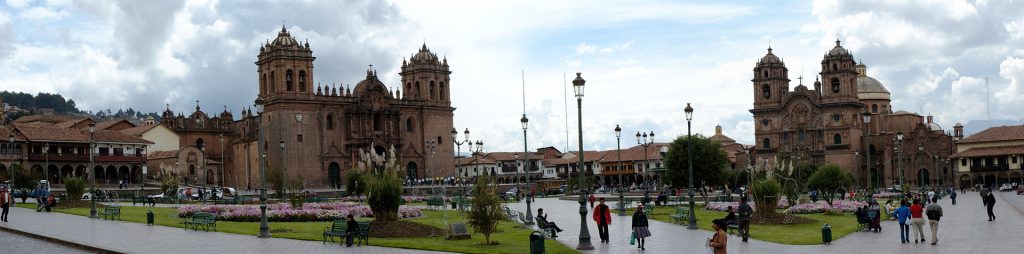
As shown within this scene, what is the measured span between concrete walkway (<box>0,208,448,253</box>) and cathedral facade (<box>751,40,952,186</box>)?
249 ft

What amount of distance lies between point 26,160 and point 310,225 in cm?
5441

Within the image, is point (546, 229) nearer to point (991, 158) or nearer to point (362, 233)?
point (362, 233)

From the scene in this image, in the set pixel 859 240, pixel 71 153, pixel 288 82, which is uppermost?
pixel 288 82

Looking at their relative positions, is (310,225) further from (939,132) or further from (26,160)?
(939,132)

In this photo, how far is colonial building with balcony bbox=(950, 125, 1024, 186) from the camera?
95.4m

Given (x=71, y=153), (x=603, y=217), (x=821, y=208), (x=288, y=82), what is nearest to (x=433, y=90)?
(x=288, y=82)

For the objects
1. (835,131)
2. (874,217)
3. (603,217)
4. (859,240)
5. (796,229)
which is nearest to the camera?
(603,217)

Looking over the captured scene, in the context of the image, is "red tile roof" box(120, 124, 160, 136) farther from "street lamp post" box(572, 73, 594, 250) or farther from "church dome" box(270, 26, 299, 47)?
"street lamp post" box(572, 73, 594, 250)

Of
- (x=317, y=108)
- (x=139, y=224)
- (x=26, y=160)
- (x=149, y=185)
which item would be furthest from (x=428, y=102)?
(x=139, y=224)

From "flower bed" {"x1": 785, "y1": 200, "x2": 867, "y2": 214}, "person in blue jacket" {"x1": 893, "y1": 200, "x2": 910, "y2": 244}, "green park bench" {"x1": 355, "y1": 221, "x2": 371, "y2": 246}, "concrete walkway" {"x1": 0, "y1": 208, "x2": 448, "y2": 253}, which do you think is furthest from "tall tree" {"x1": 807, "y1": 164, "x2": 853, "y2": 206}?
"concrete walkway" {"x1": 0, "y1": 208, "x2": 448, "y2": 253}

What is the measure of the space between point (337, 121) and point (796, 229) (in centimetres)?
6483

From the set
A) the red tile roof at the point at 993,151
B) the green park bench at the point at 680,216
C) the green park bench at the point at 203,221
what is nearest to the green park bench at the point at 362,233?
the green park bench at the point at 203,221

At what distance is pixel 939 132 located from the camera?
350 feet

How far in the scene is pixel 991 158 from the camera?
316 feet
